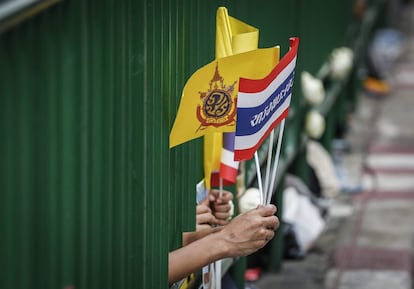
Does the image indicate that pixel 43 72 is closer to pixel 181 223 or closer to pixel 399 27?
pixel 181 223

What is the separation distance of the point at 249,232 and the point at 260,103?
0.53 metres

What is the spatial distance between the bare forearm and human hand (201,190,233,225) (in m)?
0.65

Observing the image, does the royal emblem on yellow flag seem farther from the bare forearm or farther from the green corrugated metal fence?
the bare forearm

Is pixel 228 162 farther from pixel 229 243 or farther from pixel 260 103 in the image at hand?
pixel 260 103

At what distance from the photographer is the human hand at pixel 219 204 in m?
5.53

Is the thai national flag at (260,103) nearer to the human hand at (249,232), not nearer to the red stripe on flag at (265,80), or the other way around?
the red stripe on flag at (265,80)

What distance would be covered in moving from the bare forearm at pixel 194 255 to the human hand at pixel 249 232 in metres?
0.03

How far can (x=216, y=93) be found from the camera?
179 inches

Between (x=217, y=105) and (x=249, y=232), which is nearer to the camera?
(x=217, y=105)

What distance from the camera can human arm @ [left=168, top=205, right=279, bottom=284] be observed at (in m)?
4.73

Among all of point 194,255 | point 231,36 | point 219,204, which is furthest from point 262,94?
point 219,204

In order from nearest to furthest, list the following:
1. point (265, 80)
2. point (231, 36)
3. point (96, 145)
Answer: point (96, 145) → point (265, 80) → point (231, 36)

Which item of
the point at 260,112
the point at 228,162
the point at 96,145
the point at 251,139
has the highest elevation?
the point at 96,145

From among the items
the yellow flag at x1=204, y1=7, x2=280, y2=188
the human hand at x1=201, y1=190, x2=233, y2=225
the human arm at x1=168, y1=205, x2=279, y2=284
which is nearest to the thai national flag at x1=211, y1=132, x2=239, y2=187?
the human hand at x1=201, y1=190, x2=233, y2=225
